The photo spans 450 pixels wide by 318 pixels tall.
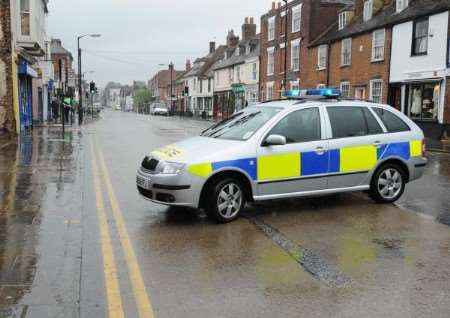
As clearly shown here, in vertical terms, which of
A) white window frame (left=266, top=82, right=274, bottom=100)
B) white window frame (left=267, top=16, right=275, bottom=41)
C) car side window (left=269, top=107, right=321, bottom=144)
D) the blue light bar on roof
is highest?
white window frame (left=267, top=16, right=275, bottom=41)

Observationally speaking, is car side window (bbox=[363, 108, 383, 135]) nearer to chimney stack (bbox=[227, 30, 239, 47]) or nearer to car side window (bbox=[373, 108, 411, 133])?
car side window (bbox=[373, 108, 411, 133])

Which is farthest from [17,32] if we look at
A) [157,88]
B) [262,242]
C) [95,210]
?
[157,88]

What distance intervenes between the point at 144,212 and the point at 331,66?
28.8 meters

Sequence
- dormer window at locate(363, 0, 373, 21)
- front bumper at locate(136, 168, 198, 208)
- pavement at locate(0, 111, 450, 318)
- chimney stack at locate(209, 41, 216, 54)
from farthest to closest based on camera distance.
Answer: chimney stack at locate(209, 41, 216, 54) → dormer window at locate(363, 0, 373, 21) → front bumper at locate(136, 168, 198, 208) → pavement at locate(0, 111, 450, 318)

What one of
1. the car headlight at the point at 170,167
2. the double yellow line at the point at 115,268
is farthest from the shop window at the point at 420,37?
the car headlight at the point at 170,167

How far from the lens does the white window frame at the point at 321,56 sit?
35500 millimetres

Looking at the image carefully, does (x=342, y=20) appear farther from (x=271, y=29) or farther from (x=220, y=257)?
(x=220, y=257)

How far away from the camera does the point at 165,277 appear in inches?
202

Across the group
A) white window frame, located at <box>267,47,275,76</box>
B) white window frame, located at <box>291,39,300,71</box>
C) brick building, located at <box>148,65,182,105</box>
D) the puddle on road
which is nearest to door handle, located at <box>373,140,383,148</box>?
the puddle on road

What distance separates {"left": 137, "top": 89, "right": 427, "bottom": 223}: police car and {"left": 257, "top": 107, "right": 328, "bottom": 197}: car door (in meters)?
0.01

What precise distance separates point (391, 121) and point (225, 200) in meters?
3.43

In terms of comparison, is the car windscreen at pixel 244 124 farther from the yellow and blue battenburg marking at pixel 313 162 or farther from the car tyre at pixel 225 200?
the car tyre at pixel 225 200

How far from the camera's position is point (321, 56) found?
36125 mm

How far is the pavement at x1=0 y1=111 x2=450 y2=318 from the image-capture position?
14.6 ft
